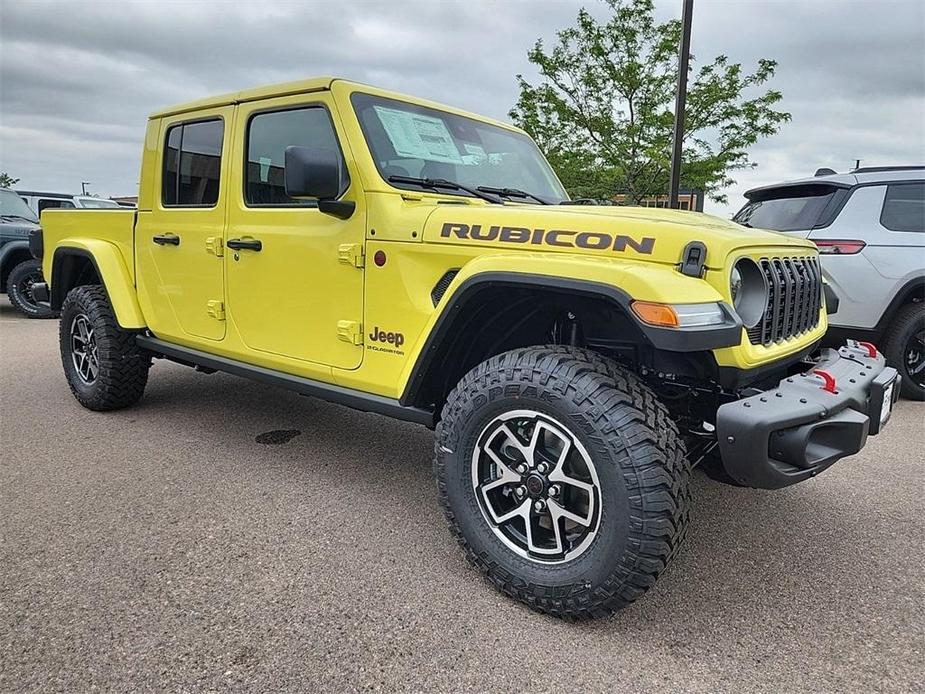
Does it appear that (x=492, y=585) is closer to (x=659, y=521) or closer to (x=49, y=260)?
(x=659, y=521)

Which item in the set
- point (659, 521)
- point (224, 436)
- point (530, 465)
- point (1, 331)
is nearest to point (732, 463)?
point (659, 521)

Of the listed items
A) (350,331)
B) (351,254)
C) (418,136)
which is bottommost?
(350,331)

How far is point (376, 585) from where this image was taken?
2.43m

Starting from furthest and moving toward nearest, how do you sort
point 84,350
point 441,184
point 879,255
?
point 879,255, point 84,350, point 441,184

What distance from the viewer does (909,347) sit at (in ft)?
17.0

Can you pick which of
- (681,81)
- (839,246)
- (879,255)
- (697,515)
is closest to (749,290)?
(697,515)

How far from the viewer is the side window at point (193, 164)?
3.61 m

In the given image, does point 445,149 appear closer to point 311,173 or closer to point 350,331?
point 311,173

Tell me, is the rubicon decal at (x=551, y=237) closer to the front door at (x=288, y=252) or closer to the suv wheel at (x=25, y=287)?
the front door at (x=288, y=252)

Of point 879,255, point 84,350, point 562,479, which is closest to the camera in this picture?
point 562,479

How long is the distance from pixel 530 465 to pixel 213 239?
2.23 metres

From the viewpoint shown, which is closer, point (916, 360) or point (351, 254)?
point (351, 254)

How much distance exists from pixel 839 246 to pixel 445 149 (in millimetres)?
3569

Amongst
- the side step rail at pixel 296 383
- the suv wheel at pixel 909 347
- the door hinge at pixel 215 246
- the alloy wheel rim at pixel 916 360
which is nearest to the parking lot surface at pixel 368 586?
the side step rail at pixel 296 383
